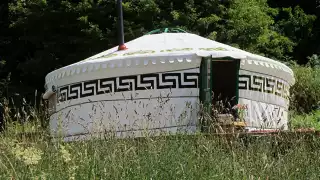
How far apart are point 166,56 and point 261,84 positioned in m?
1.17

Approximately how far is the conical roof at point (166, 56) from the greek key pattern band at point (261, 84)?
0.08 m

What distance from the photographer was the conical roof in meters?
5.39

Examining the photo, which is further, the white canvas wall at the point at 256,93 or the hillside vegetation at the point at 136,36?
the white canvas wall at the point at 256,93

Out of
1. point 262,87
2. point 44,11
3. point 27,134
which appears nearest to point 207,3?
point 44,11

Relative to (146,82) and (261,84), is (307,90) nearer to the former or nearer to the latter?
(261,84)

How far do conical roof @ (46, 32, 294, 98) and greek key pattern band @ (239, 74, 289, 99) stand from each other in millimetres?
78

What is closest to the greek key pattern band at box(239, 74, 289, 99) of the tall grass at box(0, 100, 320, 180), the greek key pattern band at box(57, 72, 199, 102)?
the greek key pattern band at box(57, 72, 199, 102)

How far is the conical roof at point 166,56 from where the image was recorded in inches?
212

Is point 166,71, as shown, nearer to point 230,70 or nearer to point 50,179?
point 230,70

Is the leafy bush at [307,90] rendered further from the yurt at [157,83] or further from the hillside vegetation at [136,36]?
the yurt at [157,83]

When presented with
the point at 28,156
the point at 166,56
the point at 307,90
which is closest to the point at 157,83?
the point at 166,56

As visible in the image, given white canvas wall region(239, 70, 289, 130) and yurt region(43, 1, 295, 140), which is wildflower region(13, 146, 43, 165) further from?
white canvas wall region(239, 70, 289, 130)

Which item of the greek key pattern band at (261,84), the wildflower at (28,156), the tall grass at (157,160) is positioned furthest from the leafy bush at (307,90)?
the wildflower at (28,156)

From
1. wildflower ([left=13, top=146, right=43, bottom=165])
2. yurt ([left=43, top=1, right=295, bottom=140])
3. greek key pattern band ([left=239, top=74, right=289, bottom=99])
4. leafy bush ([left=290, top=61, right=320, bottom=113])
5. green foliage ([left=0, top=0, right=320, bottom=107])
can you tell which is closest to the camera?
wildflower ([left=13, top=146, right=43, bottom=165])
